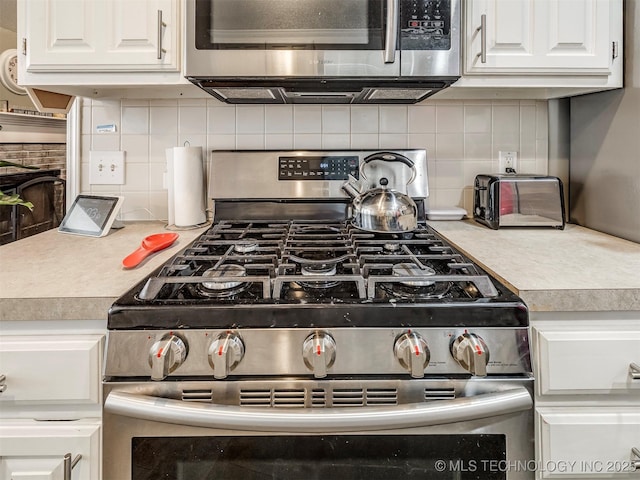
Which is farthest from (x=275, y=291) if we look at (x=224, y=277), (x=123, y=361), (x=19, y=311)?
(x=19, y=311)

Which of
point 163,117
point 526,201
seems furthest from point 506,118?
point 163,117

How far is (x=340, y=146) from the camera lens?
1569 mm

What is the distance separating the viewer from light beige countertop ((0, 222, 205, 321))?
0.79 metres

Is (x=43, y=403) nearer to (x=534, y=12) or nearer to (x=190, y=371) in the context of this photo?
(x=190, y=371)

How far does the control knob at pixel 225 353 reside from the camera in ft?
2.40

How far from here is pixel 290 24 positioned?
3.82 feet

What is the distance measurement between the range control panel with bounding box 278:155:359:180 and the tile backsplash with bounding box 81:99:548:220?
3.6 inches

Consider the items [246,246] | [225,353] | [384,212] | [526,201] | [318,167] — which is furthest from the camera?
[318,167]

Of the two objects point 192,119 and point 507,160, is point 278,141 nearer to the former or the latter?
point 192,119

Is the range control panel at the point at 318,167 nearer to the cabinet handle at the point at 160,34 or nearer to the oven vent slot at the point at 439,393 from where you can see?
the cabinet handle at the point at 160,34

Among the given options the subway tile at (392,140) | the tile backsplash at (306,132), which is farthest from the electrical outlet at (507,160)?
the subway tile at (392,140)

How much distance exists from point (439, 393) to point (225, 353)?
381 mm

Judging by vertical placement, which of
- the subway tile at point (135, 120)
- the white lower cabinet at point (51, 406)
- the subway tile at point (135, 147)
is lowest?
the white lower cabinet at point (51, 406)

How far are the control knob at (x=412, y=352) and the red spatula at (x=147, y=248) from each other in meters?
0.61
